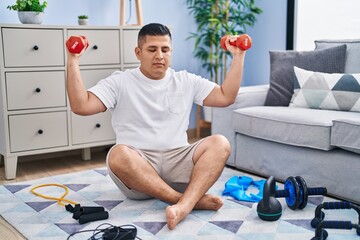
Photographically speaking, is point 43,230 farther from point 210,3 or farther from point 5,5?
point 210,3

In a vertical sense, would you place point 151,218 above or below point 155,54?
below

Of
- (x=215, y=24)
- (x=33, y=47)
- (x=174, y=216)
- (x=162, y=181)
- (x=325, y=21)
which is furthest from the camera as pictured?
(x=215, y=24)

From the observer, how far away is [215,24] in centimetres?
391

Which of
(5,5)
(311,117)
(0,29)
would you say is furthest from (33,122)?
(311,117)

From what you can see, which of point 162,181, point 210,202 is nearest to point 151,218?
point 162,181

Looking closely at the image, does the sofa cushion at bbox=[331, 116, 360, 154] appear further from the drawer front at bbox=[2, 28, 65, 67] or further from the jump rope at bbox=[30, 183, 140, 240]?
the drawer front at bbox=[2, 28, 65, 67]

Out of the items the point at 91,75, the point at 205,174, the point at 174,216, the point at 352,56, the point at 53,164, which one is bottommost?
the point at 53,164

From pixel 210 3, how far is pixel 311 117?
68.7 inches

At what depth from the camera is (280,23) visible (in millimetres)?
3979

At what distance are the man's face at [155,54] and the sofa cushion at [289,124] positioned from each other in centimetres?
76

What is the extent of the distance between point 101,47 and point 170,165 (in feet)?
3.91

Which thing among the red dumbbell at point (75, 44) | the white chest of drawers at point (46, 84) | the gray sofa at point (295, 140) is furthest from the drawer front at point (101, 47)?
the red dumbbell at point (75, 44)

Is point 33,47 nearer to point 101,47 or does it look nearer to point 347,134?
point 101,47

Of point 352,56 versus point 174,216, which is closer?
point 174,216
